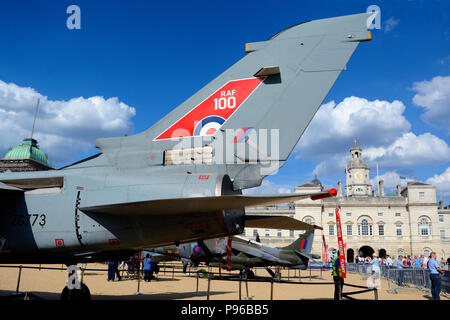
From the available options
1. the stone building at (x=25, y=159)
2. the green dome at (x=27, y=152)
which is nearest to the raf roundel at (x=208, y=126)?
the stone building at (x=25, y=159)

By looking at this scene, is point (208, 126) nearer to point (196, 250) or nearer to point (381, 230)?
point (196, 250)

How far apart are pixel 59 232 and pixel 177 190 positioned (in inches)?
108

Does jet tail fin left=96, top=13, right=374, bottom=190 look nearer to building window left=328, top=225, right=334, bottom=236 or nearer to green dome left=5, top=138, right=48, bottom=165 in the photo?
green dome left=5, top=138, right=48, bottom=165

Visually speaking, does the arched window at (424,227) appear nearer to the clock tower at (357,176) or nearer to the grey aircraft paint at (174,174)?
the clock tower at (357,176)

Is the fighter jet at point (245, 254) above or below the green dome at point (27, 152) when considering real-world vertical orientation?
below

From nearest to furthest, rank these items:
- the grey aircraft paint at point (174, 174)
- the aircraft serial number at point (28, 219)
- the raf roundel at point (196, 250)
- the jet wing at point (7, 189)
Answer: the grey aircraft paint at point (174, 174) → the aircraft serial number at point (28, 219) → the jet wing at point (7, 189) → the raf roundel at point (196, 250)

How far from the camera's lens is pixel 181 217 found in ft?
20.9

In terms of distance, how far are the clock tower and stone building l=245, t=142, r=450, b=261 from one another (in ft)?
93.3

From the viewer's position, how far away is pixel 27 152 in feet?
204

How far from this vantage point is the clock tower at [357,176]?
102 m

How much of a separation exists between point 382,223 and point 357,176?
33.3 meters

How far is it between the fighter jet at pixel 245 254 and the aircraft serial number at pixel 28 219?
12460mm

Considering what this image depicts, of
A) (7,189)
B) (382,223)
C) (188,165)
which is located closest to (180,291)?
(7,189)
